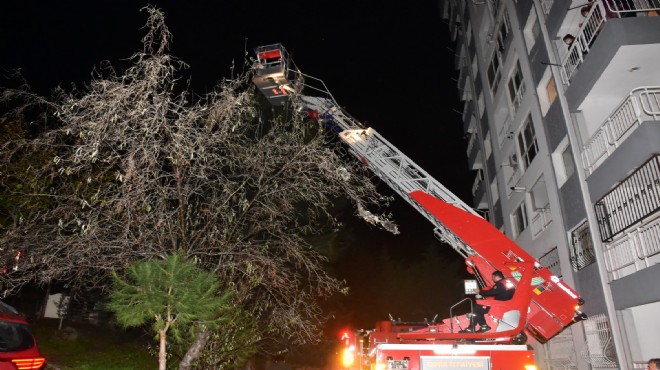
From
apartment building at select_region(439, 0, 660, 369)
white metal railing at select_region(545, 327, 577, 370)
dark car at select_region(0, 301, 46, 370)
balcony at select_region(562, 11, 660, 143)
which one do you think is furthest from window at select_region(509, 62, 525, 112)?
dark car at select_region(0, 301, 46, 370)

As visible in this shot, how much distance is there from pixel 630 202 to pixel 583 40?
14.3ft

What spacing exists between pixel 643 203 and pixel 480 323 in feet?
14.1

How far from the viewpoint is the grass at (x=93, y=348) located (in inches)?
466

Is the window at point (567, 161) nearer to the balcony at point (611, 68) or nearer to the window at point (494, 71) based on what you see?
the balcony at point (611, 68)

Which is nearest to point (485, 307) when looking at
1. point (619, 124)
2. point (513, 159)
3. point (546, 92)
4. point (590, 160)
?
point (619, 124)

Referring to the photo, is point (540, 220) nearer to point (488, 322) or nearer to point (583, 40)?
point (583, 40)

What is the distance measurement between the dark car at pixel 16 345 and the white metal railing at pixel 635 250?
403 inches

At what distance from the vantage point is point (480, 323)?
7.36 meters

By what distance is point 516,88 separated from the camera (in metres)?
16.7

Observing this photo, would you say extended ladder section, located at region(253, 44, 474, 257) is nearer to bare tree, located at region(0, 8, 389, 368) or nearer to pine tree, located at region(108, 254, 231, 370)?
bare tree, located at region(0, 8, 389, 368)

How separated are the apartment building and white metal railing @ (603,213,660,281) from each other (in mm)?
32

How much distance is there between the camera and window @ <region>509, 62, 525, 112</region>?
52.3 feet

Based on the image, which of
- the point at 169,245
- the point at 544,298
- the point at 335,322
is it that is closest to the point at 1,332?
the point at 169,245

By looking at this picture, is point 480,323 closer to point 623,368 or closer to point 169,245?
point 623,368
